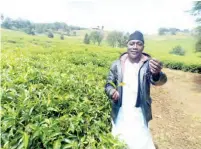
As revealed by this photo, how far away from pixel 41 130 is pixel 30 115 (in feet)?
0.76

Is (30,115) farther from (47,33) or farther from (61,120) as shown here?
(47,33)

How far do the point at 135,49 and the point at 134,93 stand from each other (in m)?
0.52

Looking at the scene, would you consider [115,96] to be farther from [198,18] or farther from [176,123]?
[198,18]

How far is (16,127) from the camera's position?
1.94 meters

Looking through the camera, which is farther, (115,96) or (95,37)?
(95,37)

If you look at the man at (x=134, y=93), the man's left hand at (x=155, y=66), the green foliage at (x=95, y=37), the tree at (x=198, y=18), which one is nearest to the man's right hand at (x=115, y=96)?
the man at (x=134, y=93)

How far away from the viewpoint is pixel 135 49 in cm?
334

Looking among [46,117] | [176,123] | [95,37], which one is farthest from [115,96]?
[95,37]

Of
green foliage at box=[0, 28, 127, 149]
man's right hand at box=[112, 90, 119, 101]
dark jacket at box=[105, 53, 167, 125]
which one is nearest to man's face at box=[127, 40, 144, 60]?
dark jacket at box=[105, 53, 167, 125]

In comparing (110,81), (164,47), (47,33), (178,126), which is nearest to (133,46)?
(110,81)

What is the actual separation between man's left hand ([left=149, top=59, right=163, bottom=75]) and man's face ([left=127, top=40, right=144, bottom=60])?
10.3 inches

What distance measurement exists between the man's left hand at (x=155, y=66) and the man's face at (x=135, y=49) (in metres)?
0.26

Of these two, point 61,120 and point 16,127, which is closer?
point 16,127

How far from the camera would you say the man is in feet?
Result: 10.8
